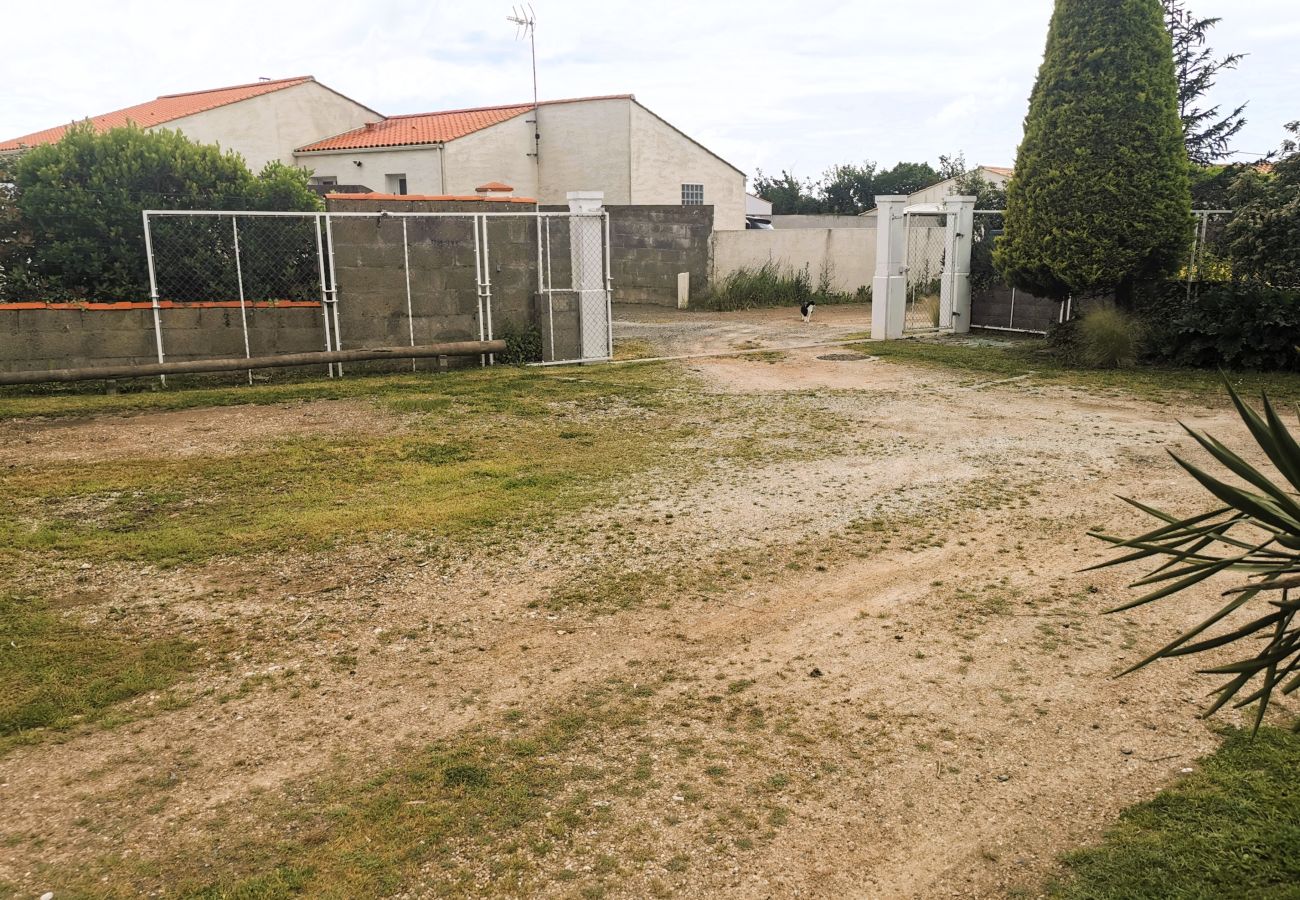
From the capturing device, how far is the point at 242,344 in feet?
39.4

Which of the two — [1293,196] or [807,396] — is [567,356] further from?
[1293,196]

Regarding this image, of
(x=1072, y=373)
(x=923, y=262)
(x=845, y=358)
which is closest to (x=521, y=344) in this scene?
(x=845, y=358)

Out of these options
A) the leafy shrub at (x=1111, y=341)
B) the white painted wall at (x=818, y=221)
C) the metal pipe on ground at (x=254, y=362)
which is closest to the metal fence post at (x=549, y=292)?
the metal pipe on ground at (x=254, y=362)

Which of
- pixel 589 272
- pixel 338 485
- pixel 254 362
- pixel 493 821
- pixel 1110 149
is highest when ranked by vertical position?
pixel 1110 149

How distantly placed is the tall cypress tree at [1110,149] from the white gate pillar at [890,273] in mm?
2800

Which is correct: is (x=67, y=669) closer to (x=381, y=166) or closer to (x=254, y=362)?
(x=254, y=362)

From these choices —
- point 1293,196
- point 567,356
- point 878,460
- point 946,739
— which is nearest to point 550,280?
point 567,356

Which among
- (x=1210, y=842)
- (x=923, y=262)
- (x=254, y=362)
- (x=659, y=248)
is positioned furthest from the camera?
(x=923, y=262)

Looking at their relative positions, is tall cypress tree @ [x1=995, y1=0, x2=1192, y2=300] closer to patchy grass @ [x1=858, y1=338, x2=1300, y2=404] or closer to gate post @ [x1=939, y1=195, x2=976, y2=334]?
patchy grass @ [x1=858, y1=338, x2=1300, y2=404]

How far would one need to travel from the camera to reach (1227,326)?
1214cm

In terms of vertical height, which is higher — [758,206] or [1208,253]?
[758,206]

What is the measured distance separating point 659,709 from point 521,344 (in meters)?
10.1

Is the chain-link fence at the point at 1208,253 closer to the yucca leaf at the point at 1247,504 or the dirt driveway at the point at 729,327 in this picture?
the dirt driveway at the point at 729,327

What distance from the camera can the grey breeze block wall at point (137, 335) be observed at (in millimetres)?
10984
